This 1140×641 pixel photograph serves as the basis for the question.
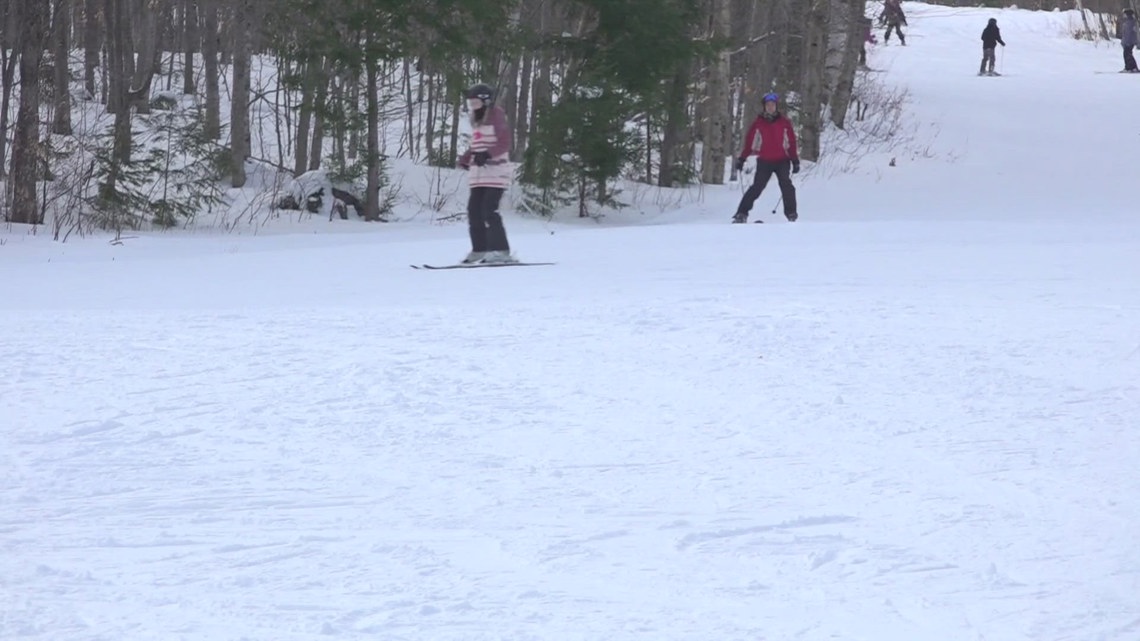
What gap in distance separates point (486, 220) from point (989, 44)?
3300cm

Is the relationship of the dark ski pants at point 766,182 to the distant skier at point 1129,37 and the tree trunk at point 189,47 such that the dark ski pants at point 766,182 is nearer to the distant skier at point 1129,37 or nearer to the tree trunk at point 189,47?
the tree trunk at point 189,47

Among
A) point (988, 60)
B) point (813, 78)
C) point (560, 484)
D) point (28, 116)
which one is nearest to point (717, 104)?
point (813, 78)

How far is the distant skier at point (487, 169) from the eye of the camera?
11047mm

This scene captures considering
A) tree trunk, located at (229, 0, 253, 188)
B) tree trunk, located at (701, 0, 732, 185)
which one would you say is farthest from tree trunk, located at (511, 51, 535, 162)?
tree trunk, located at (229, 0, 253, 188)

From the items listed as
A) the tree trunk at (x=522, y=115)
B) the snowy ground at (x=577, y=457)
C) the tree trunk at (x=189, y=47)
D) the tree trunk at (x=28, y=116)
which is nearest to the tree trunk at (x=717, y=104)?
the tree trunk at (x=522, y=115)

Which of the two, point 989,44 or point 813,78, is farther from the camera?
point 989,44

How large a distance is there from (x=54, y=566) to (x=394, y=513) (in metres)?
1.04

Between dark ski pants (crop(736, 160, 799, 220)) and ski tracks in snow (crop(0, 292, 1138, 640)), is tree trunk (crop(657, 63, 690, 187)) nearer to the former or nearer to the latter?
dark ski pants (crop(736, 160, 799, 220))

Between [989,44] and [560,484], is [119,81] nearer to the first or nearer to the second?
[560,484]

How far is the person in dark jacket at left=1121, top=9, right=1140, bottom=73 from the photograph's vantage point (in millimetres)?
39438

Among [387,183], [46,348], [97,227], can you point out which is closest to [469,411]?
[46,348]

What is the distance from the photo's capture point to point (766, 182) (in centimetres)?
1634

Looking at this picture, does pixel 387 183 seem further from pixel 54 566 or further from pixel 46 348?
pixel 54 566

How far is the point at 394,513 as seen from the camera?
4.32m
